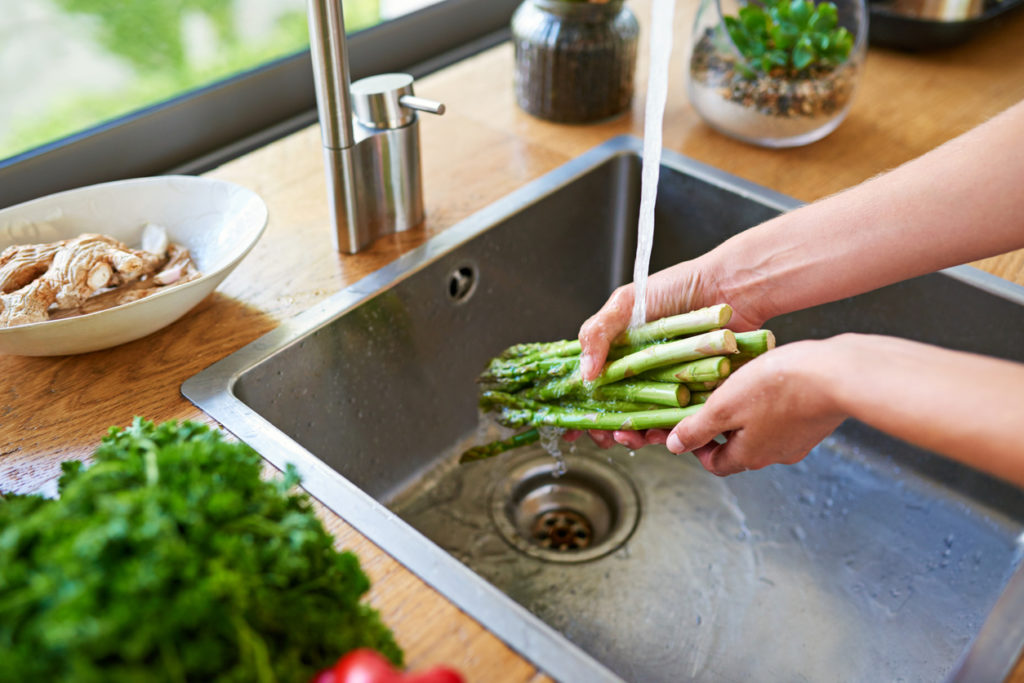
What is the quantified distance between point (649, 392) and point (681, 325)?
0.09 meters

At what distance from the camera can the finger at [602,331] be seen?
95 cm

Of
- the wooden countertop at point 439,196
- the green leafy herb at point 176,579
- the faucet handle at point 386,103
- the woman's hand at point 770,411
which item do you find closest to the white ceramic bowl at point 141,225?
the wooden countertop at point 439,196

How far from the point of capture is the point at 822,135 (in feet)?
4.40

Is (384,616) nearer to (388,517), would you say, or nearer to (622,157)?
(388,517)

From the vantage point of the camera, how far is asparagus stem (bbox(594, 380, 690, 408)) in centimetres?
90

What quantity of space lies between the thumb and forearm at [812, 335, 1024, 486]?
0.50 ft

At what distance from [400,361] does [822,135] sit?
0.80 m

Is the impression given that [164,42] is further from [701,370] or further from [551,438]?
[701,370]

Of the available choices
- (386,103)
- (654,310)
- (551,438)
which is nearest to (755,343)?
(654,310)

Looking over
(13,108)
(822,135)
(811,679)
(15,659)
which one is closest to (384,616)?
(15,659)

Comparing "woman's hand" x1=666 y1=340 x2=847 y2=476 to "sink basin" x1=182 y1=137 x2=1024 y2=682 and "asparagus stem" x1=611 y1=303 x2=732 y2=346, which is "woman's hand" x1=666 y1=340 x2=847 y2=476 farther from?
"sink basin" x1=182 y1=137 x2=1024 y2=682

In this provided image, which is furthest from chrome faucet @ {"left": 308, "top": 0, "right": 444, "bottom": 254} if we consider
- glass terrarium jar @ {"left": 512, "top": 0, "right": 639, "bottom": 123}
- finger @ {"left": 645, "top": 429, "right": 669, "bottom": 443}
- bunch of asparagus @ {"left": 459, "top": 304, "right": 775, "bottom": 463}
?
finger @ {"left": 645, "top": 429, "right": 669, "bottom": 443}

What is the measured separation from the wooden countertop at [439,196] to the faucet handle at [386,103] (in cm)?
17

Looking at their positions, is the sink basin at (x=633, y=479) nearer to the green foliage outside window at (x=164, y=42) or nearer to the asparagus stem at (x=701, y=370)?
the asparagus stem at (x=701, y=370)
